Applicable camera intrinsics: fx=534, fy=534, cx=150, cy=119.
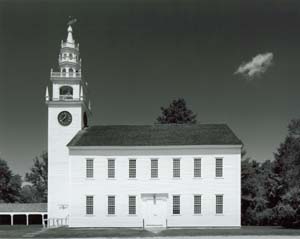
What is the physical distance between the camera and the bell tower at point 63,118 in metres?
48.5

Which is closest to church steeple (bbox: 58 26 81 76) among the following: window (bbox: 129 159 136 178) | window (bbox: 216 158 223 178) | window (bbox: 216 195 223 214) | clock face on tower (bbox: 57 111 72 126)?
clock face on tower (bbox: 57 111 72 126)

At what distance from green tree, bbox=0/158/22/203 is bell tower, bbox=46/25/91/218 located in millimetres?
33727

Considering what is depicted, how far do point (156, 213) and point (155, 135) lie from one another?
6.84 m

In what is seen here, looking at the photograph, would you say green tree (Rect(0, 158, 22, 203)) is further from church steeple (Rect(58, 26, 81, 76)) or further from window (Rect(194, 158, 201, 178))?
window (Rect(194, 158, 201, 178))

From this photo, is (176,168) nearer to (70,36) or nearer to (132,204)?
(132,204)

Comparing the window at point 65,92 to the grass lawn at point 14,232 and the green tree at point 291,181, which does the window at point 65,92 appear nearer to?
the grass lawn at point 14,232

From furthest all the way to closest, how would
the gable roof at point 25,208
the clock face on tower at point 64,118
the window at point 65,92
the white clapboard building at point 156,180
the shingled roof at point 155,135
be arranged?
1. the gable roof at point 25,208
2. the window at point 65,92
3. the clock face on tower at point 64,118
4. the shingled roof at point 155,135
5. the white clapboard building at point 156,180

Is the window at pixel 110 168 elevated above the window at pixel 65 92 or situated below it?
below

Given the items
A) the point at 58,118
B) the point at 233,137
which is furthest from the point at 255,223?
the point at 58,118

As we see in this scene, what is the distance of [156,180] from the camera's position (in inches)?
1779

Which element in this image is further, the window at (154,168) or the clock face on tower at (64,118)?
the clock face on tower at (64,118)

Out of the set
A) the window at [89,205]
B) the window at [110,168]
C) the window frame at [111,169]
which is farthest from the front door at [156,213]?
the window at [89,205]

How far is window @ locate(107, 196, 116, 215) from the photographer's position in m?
45.3

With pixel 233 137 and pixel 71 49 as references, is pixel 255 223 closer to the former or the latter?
pixel 233 137
